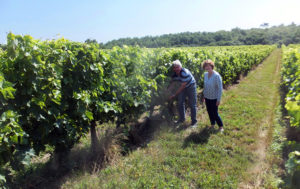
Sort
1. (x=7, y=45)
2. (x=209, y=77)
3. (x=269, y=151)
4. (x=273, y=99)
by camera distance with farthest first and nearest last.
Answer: (x=273, y=99), (x=209, y=77), (x=269, y=151), (x=7, y=45)

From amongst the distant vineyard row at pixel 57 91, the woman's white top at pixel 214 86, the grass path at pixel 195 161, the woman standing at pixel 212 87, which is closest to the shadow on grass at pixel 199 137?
the grass path at pixel 195 161

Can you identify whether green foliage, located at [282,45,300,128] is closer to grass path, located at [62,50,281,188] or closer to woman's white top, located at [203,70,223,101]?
grass path, located at [62,50,281,188]

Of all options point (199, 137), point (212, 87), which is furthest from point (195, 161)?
point (212, 87)

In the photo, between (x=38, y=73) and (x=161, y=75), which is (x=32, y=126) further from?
(x=161, y=75)

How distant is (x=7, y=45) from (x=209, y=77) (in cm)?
428

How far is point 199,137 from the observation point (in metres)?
5.04

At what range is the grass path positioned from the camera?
3482 millimetres

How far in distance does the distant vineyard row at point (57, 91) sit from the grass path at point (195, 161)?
3.17 feet

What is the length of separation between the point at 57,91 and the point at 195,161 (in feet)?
9.57

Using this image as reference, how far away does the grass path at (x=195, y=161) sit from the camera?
3482 millimetres

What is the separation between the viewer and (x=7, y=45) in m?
2.67

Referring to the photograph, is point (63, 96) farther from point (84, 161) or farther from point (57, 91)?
point (84, 161)

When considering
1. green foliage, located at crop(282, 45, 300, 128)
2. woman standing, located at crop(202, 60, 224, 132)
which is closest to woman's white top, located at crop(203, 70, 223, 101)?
woman standing, located at crop(202, 60, 224, 132)

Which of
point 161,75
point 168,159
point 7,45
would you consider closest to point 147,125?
point 161,75
